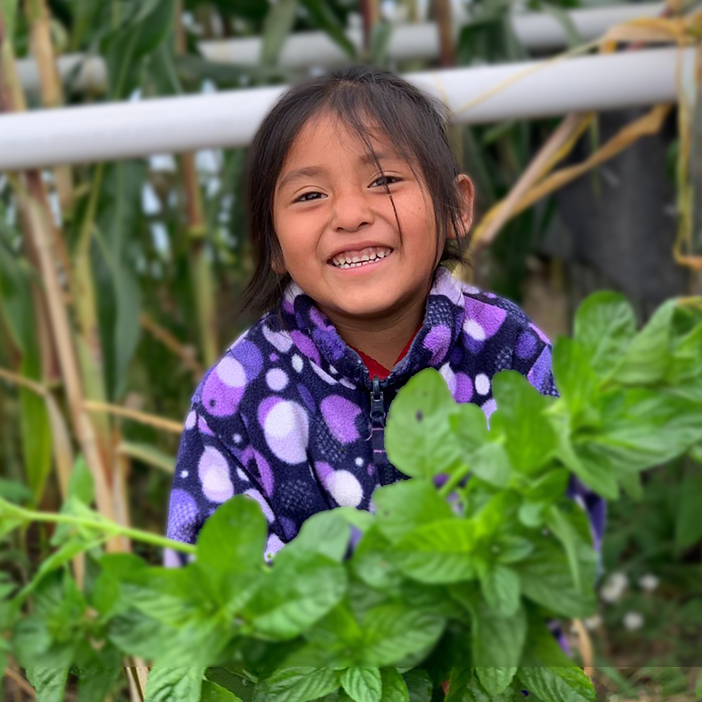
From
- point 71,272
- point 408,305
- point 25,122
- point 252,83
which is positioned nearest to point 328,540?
point 408,305

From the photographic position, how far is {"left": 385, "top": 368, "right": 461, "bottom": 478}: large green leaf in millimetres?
411

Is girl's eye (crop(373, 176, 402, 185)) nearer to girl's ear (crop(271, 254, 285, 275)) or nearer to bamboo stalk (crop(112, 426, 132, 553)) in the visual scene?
girl's ear (crop(271, 254, 285, 275))

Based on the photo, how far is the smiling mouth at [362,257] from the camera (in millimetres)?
740

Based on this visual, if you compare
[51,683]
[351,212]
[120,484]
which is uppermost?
[351,212]

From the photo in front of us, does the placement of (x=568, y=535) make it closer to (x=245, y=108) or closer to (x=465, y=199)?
(x=465, y=199)

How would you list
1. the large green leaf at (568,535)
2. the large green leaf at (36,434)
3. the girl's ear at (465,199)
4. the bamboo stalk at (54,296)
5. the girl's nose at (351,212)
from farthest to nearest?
1. the large green leaf at (36,434)
2. the bamboo stalk at (54,296)
3. the girl's ear at (465,199)
4. the girl's nose at (351,212)
5. the large green leaf at (568,535)

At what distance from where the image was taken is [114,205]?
1.31 meters

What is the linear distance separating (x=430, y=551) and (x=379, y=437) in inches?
15.4

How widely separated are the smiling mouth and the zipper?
0.28ft

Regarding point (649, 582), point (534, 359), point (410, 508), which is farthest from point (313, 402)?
point (649, 582)

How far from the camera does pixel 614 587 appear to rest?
1497 mm

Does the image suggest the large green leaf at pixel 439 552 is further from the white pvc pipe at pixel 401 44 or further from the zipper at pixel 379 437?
the white pvc pipe at pixel 401 44

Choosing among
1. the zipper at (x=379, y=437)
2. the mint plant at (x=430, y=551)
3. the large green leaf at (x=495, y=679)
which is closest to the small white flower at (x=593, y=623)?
the zipper at (x=379, y=437)

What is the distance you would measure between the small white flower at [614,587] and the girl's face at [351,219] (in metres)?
0.86
